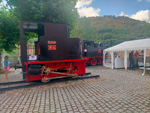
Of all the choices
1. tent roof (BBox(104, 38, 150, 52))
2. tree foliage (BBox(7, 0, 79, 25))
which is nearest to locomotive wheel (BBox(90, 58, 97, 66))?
tent roof (BBox(104, 38, 150, 52))

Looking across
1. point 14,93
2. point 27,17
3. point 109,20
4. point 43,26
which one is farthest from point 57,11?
point 109,20

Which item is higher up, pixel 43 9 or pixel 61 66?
pixel 43 9

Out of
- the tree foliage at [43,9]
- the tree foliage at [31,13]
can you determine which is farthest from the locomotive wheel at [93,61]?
the tree foliage at [43,9]

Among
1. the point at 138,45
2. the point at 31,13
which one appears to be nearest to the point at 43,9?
the point at 31,13

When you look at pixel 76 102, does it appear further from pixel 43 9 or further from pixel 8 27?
pixel 8 27

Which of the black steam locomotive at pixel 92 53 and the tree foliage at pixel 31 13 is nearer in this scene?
the tree foliage at pixel 31 13

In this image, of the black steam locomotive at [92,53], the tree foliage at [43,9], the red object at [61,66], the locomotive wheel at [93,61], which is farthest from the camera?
the locomotive wheel at [93,61]

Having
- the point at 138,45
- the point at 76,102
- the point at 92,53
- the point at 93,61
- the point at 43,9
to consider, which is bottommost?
the point at 76,102

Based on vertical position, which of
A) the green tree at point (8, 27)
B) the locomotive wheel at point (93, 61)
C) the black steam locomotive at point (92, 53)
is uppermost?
the green tree at point (8, 27)

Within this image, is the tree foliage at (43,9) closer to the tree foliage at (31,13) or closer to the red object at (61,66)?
the tree foliage at (31,13)

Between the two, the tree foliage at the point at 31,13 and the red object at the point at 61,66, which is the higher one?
the tree foliage at the point at 31,13

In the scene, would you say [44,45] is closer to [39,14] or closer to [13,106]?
[13,106]

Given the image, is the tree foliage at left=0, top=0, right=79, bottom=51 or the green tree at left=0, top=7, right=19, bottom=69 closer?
the tree foliage at left=0, top=0, right=79, bottom=51

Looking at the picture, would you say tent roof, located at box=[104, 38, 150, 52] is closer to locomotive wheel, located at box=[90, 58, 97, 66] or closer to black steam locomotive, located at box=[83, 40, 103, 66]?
black steam locomotive, located at box=[83, 40, 103, 66]
